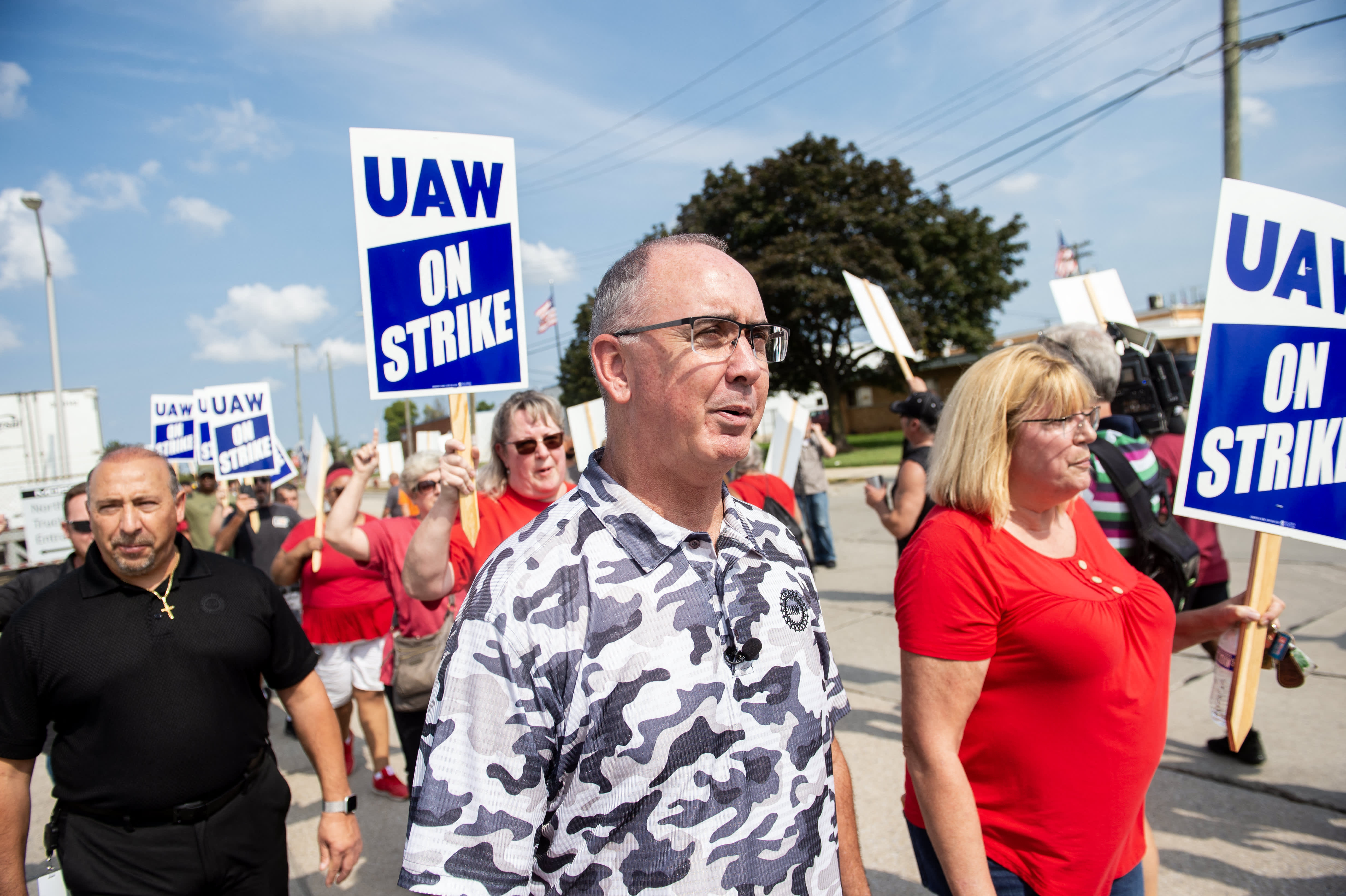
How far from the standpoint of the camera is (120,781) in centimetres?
226

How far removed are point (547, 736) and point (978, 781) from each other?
1.24 m

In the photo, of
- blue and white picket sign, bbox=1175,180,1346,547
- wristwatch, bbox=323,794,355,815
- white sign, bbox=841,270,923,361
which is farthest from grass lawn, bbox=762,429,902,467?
wristwatch, bbox=323,794,355,815

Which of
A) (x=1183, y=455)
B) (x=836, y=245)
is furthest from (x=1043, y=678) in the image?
(x=836, y=245)

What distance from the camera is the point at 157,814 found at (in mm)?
2289

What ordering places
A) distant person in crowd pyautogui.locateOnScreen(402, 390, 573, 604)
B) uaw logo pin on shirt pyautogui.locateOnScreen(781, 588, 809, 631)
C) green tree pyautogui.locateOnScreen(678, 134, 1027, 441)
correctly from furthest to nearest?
green tree pyautogui.locateOnScreen(678, 134, 1027, 441)
distant person in crowd pyautogui.locateOnScreen(402, 390, 573, 604)
uaw logo pin on shirt pyautogui.locateOnScreen(781, 588, 809, 631)

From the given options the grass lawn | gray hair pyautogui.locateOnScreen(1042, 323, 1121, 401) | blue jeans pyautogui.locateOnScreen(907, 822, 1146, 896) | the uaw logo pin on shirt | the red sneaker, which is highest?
gray hair pyautogui.locateOnScreen(1042, 323, 1121, 401)

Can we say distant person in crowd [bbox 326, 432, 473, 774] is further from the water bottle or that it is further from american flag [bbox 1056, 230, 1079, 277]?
american flag [bbox 1056, 230, 1079, 277]

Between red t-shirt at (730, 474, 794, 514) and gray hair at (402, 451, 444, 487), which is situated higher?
gray hair at (402, 451, 444, 487)

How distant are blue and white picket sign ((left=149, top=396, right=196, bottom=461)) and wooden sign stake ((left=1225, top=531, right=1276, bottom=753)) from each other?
900 cm

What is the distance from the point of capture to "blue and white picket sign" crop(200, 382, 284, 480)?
7652 millimetres

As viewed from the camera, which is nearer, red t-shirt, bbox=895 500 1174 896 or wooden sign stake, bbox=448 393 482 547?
red t-shirt, bbox=895 500 1174 896

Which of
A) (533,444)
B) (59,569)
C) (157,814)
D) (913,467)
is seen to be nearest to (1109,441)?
(913,467)

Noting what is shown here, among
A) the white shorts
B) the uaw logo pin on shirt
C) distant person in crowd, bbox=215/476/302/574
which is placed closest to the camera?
the uaw logo pin on shirt

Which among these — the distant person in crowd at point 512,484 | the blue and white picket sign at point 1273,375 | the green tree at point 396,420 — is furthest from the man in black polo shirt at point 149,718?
the green tree at point 396,420
